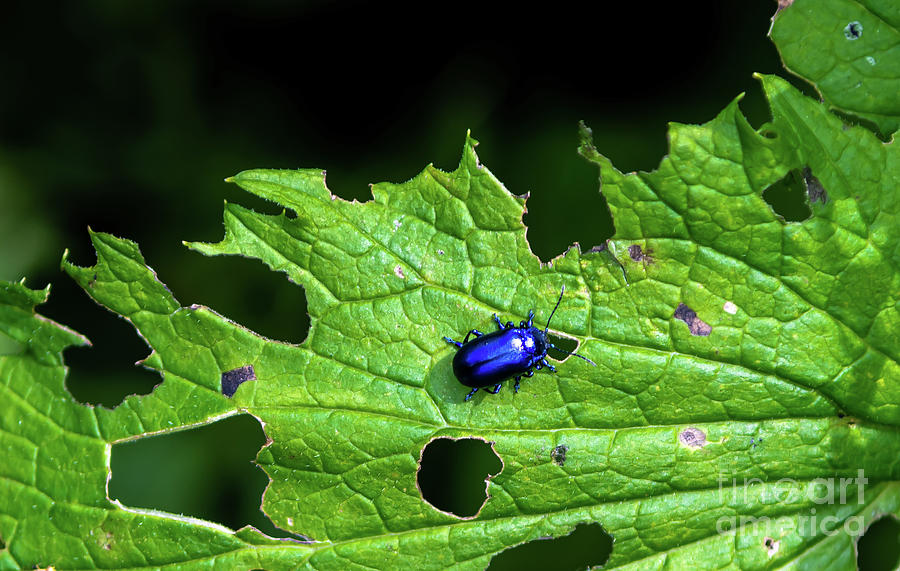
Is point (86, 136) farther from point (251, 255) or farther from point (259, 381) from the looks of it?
point (259, 381)

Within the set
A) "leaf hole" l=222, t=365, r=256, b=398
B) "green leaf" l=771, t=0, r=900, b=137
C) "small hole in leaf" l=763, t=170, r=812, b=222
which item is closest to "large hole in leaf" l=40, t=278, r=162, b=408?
"leaf hole" l=222, t=365, r=256, b=398

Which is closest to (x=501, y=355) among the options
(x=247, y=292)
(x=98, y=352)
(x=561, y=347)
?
(x=561, y=347)

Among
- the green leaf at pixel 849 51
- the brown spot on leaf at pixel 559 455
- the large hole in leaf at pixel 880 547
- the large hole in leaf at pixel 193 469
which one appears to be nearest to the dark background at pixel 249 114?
the large hole in leaf at pixel 193 469

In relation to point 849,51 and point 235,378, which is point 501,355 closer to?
point 235,378

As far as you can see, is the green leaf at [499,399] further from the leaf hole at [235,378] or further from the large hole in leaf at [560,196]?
the large hole in leaf at [560,196]

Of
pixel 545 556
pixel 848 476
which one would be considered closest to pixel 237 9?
pixel 545 556

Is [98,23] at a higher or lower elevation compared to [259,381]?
higher
